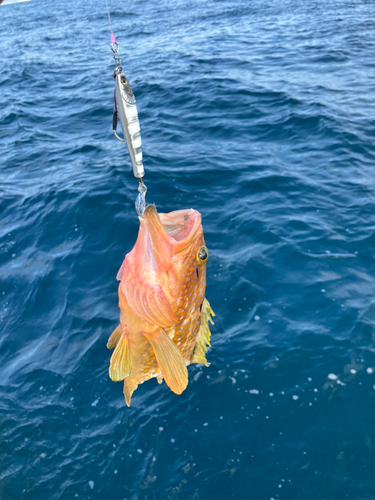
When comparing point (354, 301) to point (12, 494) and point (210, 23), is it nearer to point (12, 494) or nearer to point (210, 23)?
point (12, 494)

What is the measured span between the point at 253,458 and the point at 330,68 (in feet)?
46.9

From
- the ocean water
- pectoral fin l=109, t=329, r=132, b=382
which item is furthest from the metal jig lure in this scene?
the ocean water

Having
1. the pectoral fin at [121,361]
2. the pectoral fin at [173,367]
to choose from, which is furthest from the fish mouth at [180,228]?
the pectoral fin at [121,361]

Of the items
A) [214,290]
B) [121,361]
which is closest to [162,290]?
[121,361]

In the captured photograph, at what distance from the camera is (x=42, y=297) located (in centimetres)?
653

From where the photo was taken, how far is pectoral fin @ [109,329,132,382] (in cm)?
374

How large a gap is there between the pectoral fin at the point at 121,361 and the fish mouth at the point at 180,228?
105 cm

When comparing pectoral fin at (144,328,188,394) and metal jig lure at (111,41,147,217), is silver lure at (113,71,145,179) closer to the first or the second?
metal jig lure at (111,41,147,217)

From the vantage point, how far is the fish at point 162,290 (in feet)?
11.0

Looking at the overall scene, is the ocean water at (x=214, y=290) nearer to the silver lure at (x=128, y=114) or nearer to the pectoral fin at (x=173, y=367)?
the pectoral fin at (x=173, y=367)

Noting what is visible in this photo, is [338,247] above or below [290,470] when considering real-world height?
above

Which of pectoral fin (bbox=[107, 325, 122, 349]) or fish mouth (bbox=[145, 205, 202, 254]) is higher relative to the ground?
fish mouth (bbox=[145, 205, 202, 254])

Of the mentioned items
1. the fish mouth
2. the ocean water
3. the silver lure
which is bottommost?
the ocean water

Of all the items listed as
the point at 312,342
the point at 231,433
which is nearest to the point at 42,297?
the point at 231,433
